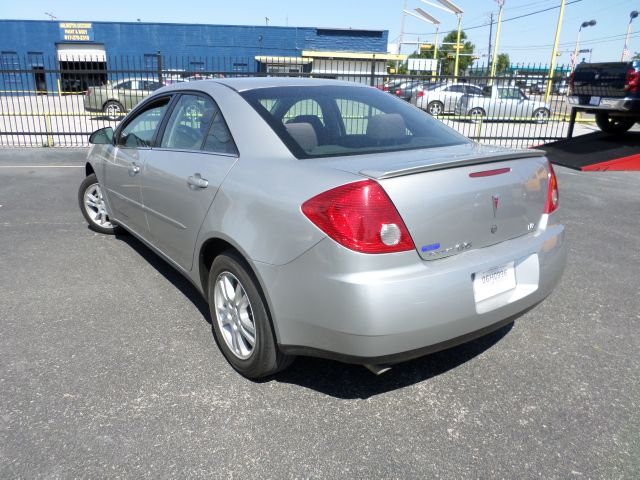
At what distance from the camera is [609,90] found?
33.0ft

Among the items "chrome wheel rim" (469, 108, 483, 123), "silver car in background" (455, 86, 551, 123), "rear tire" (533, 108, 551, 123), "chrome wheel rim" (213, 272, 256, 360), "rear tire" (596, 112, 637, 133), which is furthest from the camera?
"rear tire" (533, 108, 551, 123)

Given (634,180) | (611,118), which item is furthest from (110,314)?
(611,118)

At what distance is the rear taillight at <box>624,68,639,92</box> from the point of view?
945cm

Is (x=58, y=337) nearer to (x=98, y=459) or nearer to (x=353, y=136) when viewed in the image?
(x=98, y=459)

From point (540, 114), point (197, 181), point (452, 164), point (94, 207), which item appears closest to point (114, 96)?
point (94, 207)

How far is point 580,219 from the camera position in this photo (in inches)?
245

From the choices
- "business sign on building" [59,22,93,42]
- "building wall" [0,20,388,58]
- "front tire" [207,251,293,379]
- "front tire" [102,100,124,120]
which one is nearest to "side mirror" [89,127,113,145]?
"front tire" [207,251,293,379]

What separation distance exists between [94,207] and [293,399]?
12.3 ft

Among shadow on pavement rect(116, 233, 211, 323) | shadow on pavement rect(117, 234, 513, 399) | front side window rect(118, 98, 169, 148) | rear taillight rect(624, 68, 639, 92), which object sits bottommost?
shadow on pavement rect(116, 233, 211, 323)

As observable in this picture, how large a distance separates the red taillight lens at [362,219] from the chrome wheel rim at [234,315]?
71 centimetres

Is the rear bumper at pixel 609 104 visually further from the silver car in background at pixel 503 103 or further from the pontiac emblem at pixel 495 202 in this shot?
the pontiac emblem at pixel 495 202

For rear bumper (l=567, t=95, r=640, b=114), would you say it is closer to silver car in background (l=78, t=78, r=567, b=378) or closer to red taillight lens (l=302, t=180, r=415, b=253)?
silver car in background (l=78, t=78, r=567, b=378)

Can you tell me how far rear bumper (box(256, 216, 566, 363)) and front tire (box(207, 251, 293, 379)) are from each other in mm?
123

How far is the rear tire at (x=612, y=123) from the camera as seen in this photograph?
1147cm
